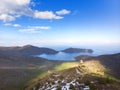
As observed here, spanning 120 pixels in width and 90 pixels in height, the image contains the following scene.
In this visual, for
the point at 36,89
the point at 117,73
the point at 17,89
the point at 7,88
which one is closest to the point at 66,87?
the point at 36,89

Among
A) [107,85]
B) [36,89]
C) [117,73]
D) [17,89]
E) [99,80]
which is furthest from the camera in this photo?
[117,73]

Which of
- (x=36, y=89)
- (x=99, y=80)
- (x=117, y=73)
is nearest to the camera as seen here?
(x=99, y=80)

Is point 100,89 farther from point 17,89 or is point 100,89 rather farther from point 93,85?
point 17,89

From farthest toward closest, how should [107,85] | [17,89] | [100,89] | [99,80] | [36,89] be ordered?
[17,89] < [36,89] < [99,80] < [107,85] < [100,89]

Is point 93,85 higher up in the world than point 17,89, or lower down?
higher up

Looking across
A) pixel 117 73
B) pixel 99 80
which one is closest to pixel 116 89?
pixel 99 80

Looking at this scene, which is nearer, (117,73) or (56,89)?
(56,89)

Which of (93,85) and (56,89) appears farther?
(56,89)

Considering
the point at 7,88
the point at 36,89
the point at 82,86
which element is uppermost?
the point at 82,86

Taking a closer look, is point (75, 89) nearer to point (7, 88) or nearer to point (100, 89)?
point (100, 89)
